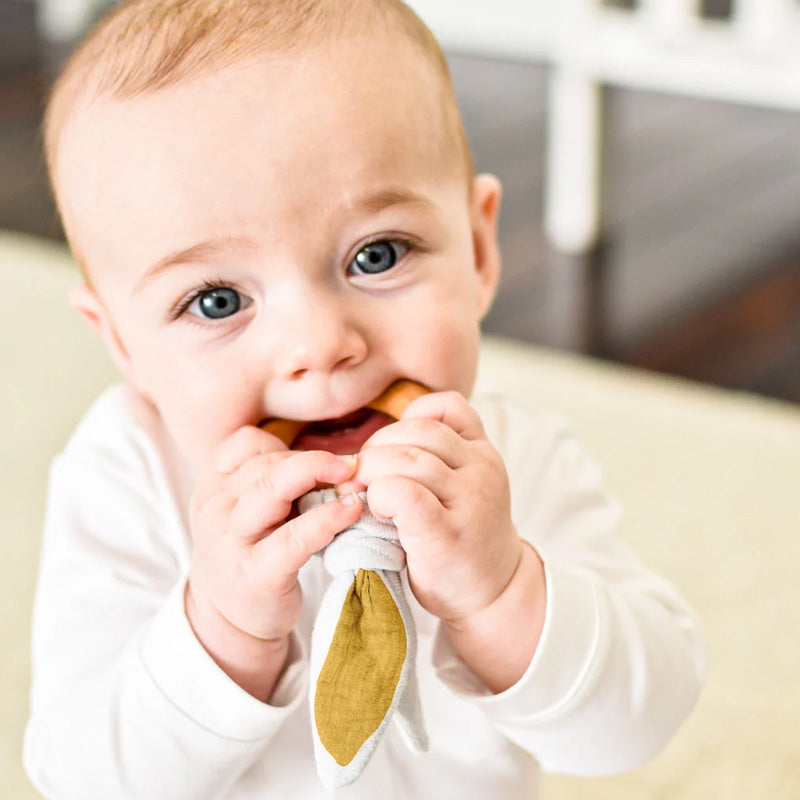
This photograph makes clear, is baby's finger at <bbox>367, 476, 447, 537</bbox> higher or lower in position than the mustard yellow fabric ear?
higher

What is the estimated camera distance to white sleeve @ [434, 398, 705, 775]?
670 millimetres

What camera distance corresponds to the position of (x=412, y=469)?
0.58m

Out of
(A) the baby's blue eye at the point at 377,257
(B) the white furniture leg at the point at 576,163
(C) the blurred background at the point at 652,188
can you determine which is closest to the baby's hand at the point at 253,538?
(A) the baby's blue eye at the point at 377,257

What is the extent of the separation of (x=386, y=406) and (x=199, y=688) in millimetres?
183

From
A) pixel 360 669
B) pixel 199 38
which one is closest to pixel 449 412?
pixel 360 669

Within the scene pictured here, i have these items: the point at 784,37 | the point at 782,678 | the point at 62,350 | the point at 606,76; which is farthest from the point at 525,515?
the point at 606,76

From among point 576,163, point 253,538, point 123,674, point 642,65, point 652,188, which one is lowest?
point 652,188

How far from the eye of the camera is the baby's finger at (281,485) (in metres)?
0.58

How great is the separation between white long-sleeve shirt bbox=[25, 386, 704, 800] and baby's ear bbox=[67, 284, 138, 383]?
67mm

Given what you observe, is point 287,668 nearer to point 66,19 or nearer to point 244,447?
point 244,447

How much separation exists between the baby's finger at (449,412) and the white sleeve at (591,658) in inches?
4.0

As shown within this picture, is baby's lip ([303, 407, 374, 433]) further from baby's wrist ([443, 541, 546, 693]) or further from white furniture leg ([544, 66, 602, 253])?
white furniture leg ([544, 66, 602, 253])

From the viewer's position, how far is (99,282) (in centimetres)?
70

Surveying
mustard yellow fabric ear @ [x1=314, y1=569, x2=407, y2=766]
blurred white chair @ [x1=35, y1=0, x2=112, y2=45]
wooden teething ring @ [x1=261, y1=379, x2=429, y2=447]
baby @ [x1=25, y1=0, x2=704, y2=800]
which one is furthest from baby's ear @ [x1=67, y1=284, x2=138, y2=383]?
blurred white chair @ [x1=35, y1=0, x2=112, y2=45]
